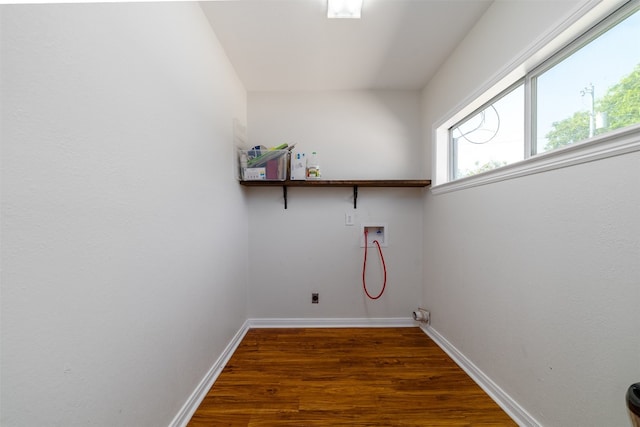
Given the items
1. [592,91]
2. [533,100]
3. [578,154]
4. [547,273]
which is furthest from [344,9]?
[547,273]

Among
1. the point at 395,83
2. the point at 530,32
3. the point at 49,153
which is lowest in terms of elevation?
the point at 49,153

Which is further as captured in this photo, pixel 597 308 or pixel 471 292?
pixel 471 292

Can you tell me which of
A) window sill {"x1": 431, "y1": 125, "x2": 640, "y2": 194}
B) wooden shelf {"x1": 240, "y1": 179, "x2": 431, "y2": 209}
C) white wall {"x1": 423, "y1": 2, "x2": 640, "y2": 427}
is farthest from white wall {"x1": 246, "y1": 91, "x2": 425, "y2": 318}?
window sill {"x1": 431, "y1": 125, "x2": 640, "y2": 194}

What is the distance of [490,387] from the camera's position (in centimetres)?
144

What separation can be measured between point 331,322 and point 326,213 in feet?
3.60

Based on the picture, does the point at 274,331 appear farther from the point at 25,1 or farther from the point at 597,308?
the point at 25,1

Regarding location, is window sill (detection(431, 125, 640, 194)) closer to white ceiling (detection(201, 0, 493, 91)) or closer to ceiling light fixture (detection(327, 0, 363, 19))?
white ceiling (detection(201, 0, 493, 91))

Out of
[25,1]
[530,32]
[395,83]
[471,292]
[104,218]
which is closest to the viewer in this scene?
[25,1]

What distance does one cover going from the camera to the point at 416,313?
2.30m

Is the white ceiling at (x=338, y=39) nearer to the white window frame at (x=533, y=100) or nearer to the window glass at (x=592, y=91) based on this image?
the white window frame at (x=533, y=100)

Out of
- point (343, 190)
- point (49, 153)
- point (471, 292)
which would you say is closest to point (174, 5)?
point (49, 153)

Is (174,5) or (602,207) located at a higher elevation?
(174,5)

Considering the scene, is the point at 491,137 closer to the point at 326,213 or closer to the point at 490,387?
the point at 326,213

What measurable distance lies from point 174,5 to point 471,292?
7.95 feet
